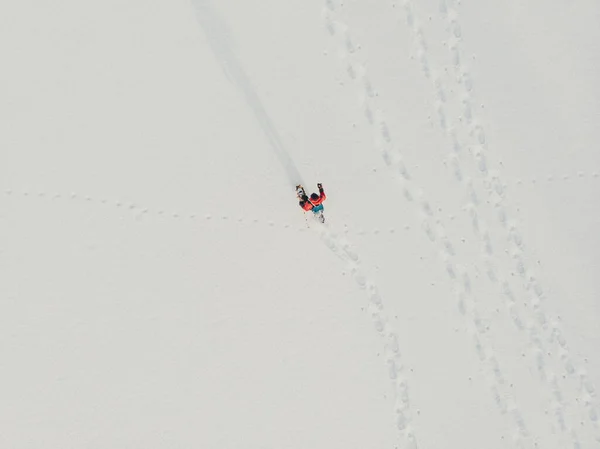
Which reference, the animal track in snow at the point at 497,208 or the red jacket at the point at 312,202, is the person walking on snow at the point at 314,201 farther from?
the animal track in snow at the point at 497,208

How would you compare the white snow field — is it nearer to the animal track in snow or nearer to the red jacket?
the animal track in snow

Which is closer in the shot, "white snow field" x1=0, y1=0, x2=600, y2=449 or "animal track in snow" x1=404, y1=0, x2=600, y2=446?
"white snow field" x1=0, y1=0, x2=600, y2=449

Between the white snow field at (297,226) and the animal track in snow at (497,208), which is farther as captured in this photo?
the animal track in snow at (497,208)

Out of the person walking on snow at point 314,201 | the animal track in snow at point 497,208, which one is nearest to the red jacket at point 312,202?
the person walking on snow at point 314,201

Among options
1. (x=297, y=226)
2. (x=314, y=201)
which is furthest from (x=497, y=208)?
(x=297, y=226)

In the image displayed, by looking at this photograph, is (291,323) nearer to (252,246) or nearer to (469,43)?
(252,246)

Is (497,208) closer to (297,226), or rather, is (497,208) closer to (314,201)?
(314,201)

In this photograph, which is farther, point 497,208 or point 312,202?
point 497,208

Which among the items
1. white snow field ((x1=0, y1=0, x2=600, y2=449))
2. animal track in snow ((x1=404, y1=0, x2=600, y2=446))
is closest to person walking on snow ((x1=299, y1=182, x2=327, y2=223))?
white snow field ((x1=0, y1=0, x2=600, y2=449))

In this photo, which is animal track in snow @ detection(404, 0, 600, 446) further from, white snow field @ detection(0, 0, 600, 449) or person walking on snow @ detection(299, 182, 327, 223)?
person walking on snow @ detection(299, 182, 327, 223)

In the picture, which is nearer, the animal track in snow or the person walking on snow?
the person walking on snow
